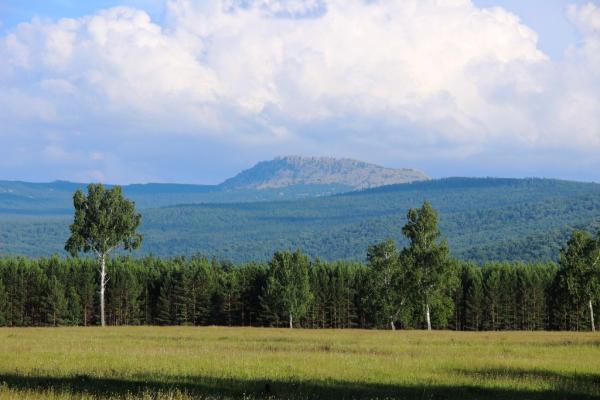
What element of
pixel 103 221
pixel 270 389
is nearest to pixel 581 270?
pixel 103 221

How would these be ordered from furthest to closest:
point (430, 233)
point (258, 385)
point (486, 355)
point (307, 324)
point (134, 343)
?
point (307, 324)
point (430, 233)
point (134, 343)
point (486, 355)
point (258, 385)

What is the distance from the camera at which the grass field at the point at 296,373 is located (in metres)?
22.7

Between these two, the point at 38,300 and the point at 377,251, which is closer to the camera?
the point at 377,251

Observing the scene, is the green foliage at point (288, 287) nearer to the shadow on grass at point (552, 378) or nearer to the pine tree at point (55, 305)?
the pine tree at point (55, 305)

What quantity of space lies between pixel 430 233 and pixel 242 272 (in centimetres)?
5263

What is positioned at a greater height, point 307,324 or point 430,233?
point 430,233

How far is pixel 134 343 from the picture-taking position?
44.2 meters

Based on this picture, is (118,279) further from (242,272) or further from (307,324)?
(307,324)

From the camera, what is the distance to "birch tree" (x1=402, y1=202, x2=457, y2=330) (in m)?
80.7

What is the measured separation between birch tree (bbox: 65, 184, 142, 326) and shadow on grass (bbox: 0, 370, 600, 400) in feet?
197

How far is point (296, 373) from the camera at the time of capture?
1107 inches

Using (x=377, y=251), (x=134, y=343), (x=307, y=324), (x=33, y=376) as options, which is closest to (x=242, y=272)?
(x=307, y=324)

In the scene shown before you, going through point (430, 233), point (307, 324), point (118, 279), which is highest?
point (430, 233)

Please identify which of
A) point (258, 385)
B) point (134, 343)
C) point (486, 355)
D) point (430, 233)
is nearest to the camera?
point (258, 385)
